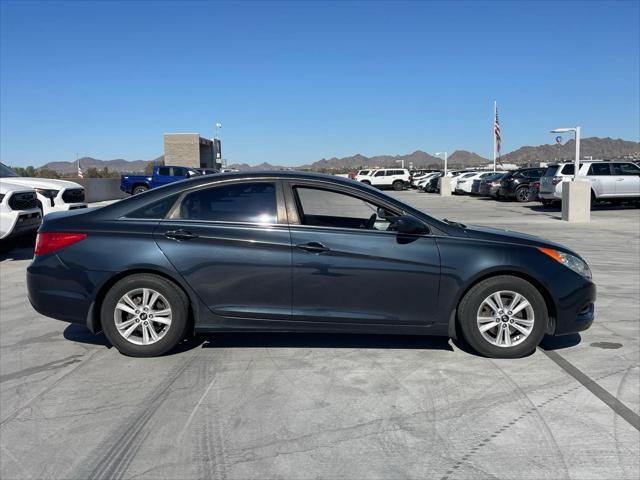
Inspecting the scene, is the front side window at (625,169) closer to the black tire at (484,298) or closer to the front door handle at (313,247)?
the black tire at (484,298)

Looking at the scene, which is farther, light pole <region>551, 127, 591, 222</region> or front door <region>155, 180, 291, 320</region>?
light pole <region>551, 127, 591, 222</region>

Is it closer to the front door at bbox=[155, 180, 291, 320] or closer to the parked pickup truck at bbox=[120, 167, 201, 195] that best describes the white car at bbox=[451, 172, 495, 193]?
the parked pickup truck at bbox=[120, 167, 201, 195]

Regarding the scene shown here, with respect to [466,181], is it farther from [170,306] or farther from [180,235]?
[170,306]

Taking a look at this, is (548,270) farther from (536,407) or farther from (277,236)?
(277,236)

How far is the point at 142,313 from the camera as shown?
16.1 ft

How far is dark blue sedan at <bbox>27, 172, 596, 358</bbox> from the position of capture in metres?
4.81

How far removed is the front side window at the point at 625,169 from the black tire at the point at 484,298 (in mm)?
19630

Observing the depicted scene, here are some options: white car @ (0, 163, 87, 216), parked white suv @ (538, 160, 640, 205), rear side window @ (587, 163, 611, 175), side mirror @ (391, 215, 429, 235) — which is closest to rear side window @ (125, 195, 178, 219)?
side mirror @ (391, 215, 429, 235)

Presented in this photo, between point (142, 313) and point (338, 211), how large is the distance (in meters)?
2.09

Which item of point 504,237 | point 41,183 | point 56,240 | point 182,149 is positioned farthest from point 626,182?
point 182,149

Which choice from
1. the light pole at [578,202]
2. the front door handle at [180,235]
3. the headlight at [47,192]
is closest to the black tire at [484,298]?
the front door handle at [180,235]

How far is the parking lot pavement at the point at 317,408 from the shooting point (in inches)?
129

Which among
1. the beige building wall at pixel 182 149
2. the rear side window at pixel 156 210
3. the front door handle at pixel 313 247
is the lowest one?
the front door handle at pixel 313 247

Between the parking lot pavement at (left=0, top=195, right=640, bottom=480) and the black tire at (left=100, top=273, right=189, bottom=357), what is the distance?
14 cm
